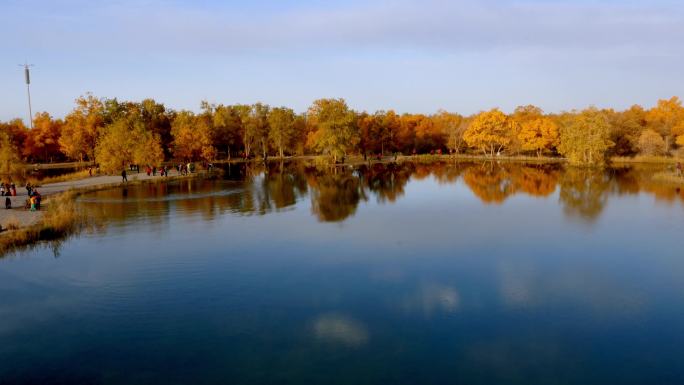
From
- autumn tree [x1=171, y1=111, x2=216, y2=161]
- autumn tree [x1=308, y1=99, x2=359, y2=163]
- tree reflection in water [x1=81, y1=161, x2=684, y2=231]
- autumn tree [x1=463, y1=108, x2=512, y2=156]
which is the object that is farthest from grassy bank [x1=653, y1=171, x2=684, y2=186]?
autumn tree [x1=171, y1=111, x2=216, y2=161]

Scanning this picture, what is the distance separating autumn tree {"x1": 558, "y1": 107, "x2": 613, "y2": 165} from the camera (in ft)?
240

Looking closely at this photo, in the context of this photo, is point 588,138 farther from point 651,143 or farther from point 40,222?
point 40,222

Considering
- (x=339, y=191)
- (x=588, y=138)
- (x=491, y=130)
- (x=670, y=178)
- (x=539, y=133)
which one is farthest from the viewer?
(x=491, y=130)

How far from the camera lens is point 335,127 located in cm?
8275

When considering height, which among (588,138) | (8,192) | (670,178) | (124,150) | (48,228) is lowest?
(670,178)

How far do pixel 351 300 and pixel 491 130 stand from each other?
85181 millimetres

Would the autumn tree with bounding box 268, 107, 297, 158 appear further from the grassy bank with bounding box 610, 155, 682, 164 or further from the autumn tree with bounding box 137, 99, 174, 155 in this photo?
the grassy bank with bounding box 610, 155, 682, 164

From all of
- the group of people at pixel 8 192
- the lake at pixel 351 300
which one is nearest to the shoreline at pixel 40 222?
the group of people at pixel 8 192

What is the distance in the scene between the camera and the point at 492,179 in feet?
190

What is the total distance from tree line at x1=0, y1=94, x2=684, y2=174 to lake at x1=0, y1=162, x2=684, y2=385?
40.1 m

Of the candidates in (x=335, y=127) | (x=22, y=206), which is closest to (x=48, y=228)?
(x=22, y=206)

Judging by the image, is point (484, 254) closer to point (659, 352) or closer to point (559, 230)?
point (559, 230)

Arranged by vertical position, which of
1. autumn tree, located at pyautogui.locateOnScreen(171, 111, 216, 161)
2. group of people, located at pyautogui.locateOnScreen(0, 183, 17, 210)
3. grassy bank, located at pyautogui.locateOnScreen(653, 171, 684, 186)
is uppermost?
autumn tree, located at pyautogui.locateOnScreen(171, 111, 216, 161)

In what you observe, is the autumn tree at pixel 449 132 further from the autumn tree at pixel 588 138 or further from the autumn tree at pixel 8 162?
the autumn tree at pixel 8 162
